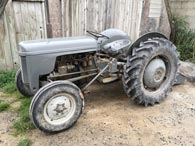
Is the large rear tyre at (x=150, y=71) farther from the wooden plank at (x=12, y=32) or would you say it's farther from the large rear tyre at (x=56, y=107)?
the wooden plank at (x=12, y=32)

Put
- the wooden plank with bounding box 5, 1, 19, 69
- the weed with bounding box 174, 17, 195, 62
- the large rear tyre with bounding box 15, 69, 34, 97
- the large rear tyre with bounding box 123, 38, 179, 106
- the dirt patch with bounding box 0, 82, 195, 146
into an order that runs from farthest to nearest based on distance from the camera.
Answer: the weed with bounding box 174, 17, 195, 62 → the wooden plank with bounding box 5, 1, 19, 69 → the large rear tyre with bounding box 15, 69, 34, 97 → the large rear tyre with bounding box 123, 38, 179, 106 → the dirt patch with bounding box 0, 82, 195, 146

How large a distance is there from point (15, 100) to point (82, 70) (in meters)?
1.19

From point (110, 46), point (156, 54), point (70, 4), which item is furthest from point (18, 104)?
point (70, 4)

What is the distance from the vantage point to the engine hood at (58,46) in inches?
98.4

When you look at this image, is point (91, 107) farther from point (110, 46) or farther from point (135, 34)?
point (135, 34)

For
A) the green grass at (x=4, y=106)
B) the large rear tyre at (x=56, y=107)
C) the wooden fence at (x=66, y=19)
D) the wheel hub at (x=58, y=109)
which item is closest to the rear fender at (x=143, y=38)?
the large rear tyre at (x=56, y=107)

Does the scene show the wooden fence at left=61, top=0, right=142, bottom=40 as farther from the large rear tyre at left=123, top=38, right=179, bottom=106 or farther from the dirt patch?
the dirt patch

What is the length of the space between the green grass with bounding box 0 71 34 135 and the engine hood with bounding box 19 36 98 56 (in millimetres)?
872

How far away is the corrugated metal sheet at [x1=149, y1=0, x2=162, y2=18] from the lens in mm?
4645

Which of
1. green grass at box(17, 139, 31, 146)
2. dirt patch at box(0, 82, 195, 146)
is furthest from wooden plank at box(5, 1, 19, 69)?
green grass at box(17, 139, 31, 146)

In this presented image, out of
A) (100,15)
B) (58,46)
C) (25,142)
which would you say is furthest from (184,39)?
(25,142)

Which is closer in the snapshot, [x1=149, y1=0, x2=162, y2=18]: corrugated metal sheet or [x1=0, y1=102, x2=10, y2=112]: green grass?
[x1=0, y1=102, x2=10, y2=112]: green grass

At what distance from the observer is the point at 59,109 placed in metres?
2.45

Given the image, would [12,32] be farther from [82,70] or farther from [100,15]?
[100,15]
